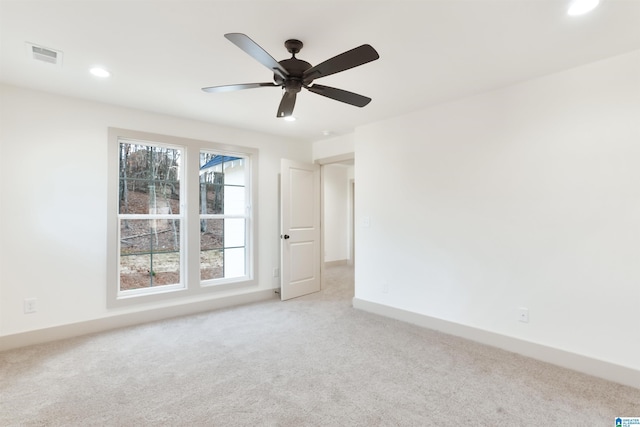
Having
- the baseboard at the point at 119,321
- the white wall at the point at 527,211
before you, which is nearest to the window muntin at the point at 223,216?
the baseboard at the point at 119,321

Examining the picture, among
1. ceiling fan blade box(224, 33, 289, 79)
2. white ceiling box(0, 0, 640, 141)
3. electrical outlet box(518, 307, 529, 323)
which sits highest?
white ceiling box(0, 0, 640, 141)

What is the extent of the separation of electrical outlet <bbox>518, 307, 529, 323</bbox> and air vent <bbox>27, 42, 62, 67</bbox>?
4.30 metres

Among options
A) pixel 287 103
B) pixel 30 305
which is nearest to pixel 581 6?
pixel 287 103

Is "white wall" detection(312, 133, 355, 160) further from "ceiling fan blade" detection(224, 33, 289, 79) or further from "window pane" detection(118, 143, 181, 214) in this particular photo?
"ceiling fan blade" detection(224, 33, 289, 79)

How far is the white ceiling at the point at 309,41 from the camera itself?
1815 millimetres

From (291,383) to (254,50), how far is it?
7.22 feet

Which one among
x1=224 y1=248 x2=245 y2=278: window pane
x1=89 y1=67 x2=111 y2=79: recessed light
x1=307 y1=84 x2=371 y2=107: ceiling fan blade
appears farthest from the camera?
x1=224 y1=248 x2=245 y2=278: window pane

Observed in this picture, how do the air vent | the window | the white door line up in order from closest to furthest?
the air vent, the window, the white door

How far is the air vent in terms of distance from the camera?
2246 mm

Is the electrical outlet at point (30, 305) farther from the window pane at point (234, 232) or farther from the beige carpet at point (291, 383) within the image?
the window pane at point (234, 232)

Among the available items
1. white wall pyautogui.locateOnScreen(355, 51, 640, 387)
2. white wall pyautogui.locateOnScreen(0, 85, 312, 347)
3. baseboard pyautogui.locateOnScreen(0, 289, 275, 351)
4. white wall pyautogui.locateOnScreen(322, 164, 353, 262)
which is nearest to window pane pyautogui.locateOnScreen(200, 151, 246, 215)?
white wall pyautogui.locateOnScreen(0, 85, 312, 347)

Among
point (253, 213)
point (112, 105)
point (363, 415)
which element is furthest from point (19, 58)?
point (363, 415)

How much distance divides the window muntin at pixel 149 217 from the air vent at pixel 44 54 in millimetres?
1189

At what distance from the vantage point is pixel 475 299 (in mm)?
3088
